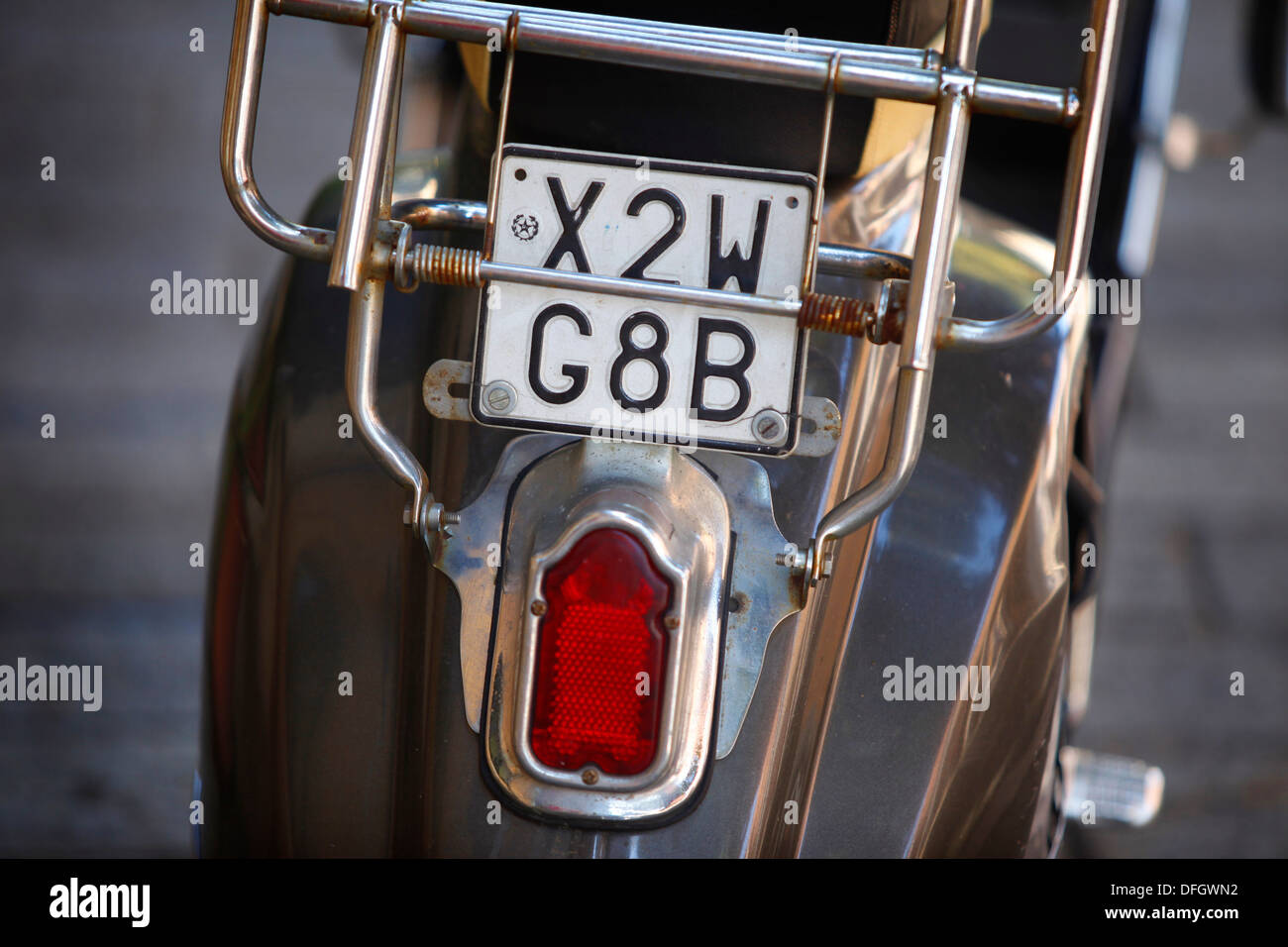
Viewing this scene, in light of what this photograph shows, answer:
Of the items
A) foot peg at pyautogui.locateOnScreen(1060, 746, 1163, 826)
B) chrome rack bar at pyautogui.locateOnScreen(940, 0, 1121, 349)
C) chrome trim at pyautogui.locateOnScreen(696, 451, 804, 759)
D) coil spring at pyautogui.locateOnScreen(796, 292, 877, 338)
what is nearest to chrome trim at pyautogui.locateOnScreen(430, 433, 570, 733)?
chrome trim at pyautogui.locateOnScreen(696, 451, 804, 759)

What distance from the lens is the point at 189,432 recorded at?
3684mm

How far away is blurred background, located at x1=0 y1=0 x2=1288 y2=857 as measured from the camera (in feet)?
9.23

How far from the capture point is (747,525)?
4.25ft

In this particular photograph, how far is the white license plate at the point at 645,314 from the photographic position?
1188 millimetres

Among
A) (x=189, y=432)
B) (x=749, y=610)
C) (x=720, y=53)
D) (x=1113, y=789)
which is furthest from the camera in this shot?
(x=189, y=432)

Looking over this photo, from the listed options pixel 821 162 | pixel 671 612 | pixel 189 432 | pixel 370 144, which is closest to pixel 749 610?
pixel 671 612

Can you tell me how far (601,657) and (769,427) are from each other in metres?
0.26

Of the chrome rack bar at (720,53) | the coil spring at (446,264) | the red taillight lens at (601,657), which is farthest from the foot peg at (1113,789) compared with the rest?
the coil spring at (446,264)

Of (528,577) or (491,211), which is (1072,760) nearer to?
(528,577)

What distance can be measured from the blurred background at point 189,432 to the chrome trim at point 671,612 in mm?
951

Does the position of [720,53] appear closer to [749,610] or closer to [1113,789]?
[749,610]

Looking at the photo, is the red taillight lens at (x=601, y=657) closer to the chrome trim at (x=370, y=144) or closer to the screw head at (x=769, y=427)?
the screw head at (x=769, y=427)

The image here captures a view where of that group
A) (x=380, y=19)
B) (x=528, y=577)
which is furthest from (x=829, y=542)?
(x=380, y=19)

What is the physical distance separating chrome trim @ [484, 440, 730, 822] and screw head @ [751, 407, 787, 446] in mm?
106
